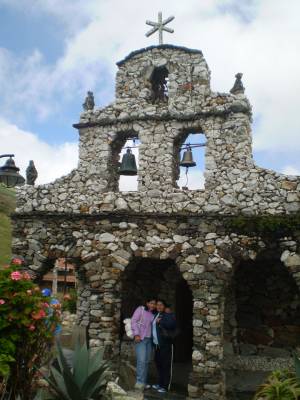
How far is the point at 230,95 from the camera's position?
34.1 ft

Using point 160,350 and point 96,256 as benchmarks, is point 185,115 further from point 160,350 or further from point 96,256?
point 160,350

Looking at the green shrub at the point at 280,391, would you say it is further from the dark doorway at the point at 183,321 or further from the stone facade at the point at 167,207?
the dark doorway at the point at 183,321

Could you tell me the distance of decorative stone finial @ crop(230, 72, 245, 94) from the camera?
10.4m

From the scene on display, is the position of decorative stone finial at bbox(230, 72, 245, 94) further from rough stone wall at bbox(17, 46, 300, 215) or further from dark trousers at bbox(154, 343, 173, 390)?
dark trousers at bbox(154, 343, 173, 390)

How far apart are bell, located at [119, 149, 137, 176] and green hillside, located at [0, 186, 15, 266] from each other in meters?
12.9

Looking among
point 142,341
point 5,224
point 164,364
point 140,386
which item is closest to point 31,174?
point 142,341

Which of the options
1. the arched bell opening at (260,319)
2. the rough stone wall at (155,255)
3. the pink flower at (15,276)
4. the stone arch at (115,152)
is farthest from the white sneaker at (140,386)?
the stone arch at (115,152)

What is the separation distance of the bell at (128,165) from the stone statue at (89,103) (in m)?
1.71

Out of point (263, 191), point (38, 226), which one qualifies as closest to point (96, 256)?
point (38, 226)

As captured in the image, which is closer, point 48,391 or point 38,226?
point 48,391

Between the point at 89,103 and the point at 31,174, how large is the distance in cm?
233

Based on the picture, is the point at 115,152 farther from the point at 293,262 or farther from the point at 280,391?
the point at 280,391

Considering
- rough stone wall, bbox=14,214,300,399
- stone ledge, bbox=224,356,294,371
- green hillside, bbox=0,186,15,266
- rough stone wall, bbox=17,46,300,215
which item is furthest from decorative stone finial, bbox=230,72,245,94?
green hillside, bbox=0,186,15,266

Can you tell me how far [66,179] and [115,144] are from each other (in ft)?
4.88
